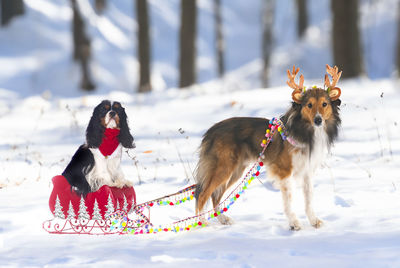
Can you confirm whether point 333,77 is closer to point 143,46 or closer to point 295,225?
point 295,225

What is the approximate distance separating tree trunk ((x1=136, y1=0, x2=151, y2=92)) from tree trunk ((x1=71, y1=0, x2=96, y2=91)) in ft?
5.40

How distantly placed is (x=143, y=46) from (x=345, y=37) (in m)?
6.26

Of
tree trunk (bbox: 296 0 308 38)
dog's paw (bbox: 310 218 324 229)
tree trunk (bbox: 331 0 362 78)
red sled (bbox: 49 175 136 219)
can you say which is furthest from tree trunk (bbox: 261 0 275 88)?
red sled (bbox: 49 175 136 219)

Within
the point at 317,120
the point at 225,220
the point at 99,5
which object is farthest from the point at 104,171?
the point at 99,5

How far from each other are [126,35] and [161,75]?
305 centimetres

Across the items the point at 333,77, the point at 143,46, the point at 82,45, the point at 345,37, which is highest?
the point at 82,45

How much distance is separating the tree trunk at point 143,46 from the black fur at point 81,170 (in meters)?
11.4

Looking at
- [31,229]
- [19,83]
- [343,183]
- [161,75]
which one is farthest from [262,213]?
[161,75]

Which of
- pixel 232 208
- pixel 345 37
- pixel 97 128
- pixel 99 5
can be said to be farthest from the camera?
pixel 99 5

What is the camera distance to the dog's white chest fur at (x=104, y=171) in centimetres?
398

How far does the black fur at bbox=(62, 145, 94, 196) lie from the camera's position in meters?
4.01

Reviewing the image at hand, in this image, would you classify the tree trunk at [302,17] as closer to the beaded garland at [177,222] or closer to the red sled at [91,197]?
the beaded garland at [177,222]

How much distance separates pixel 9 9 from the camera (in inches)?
724

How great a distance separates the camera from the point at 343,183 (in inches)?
220
